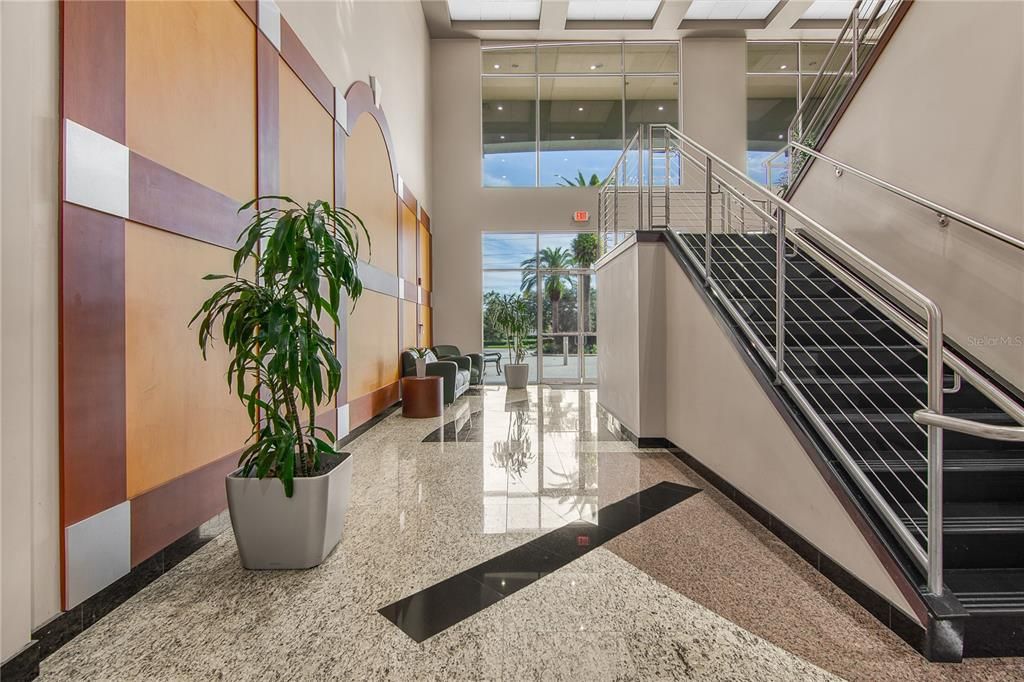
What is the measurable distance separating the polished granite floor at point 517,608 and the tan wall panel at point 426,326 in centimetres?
610

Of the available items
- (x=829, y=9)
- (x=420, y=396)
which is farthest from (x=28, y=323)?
(x=829, y=9)

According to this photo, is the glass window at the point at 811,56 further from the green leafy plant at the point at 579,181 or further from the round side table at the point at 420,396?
the round side table at the point at 420,396

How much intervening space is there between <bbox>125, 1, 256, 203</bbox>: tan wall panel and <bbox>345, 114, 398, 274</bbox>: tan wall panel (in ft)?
6.66

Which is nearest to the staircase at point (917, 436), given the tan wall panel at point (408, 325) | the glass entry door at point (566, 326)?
the tan wall panel at point (408, 325)

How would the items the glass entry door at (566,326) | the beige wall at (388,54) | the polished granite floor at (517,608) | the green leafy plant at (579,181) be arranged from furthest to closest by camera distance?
the green leafy plant at (579,181) → the glass entry door at (566,326) → the beige wall at (388,54) → the polished granite floor at (517,608)

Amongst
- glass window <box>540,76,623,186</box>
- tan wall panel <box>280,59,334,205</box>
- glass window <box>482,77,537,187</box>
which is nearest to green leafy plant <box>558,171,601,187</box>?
glass window <box>540,76,623,186</box>

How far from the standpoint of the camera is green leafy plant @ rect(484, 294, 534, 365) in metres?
10.1

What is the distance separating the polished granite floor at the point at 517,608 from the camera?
5.26 ft

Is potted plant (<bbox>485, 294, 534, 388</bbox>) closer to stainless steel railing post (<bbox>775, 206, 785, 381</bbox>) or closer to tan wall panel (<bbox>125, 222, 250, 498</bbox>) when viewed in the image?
tan wall panel (<bbox>125, 222, 250, 498</bbox>)

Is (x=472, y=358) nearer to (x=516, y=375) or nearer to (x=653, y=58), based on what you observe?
(x=516, y=375)

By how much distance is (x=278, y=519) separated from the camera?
87.6 inches

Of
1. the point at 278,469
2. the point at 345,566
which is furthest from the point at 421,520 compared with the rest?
the point at 278,469

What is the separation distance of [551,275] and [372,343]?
5745 mm

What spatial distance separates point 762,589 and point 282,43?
4.53 meters
